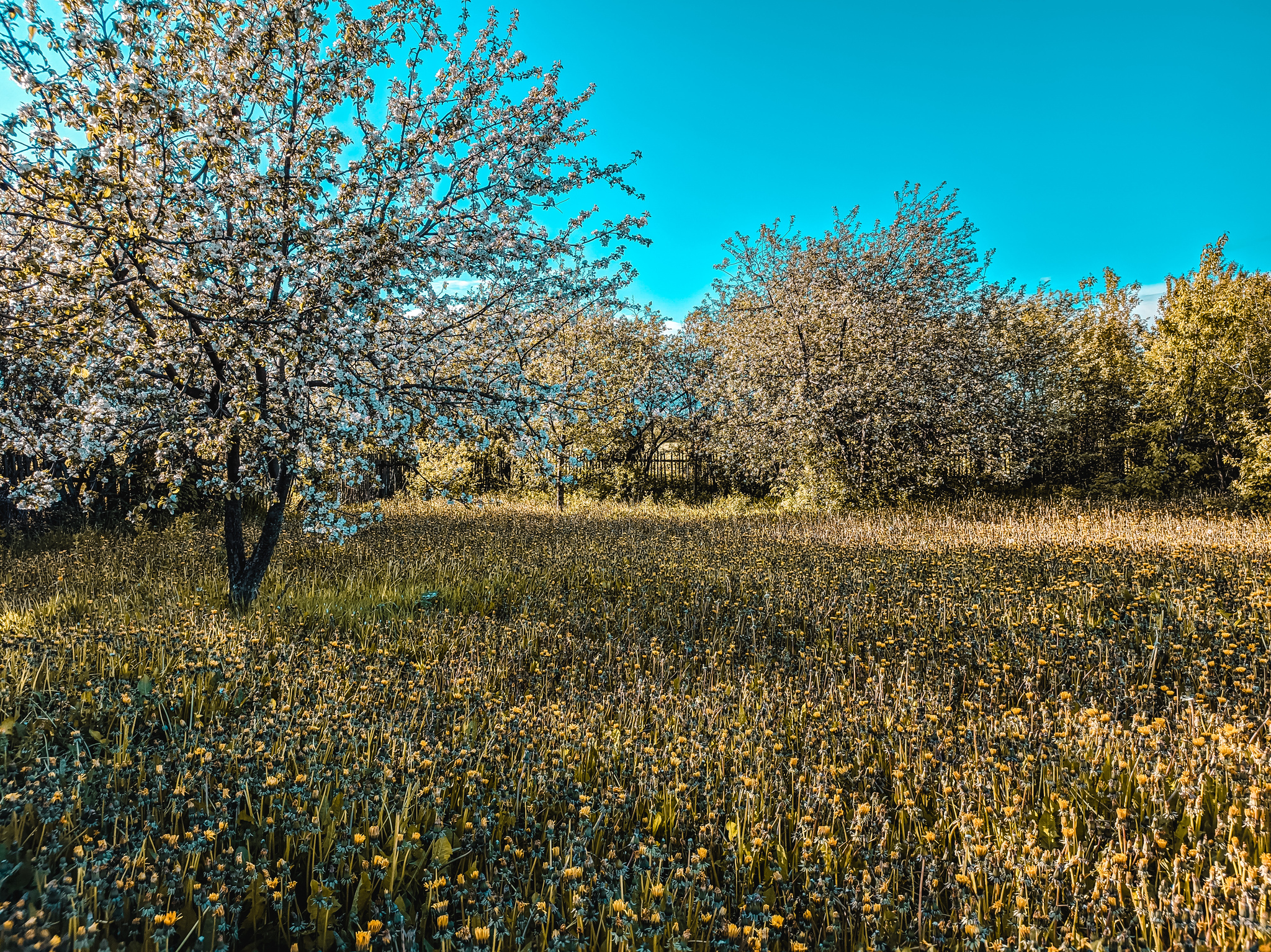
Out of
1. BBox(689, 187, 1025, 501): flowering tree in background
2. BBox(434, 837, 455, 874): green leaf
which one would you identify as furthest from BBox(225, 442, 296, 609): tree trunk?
BBox(689, 187, 1025, 501): flowering tree in background

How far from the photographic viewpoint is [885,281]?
18.1 meters

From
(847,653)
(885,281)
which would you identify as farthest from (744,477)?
(847,653)

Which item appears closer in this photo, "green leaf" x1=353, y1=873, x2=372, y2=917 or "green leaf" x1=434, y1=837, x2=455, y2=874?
"green leaf" x1=353, y1=873, x2=372, y2=917

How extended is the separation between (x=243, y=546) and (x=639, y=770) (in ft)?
16.1

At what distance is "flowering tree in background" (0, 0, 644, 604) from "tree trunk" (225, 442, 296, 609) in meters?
0.02

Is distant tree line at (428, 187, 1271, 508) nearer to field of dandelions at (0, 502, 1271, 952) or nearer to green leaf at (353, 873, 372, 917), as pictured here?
field of dandelions at (0, 502, 1271, 952)

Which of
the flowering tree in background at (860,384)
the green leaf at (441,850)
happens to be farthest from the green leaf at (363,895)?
the flowering tree in background at (860,384)

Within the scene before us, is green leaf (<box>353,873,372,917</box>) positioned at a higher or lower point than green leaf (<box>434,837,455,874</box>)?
lower

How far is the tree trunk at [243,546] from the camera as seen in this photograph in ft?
19.6

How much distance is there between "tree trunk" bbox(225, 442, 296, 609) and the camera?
5.97 meters

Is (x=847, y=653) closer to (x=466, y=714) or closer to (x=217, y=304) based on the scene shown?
(x=466, y=714)

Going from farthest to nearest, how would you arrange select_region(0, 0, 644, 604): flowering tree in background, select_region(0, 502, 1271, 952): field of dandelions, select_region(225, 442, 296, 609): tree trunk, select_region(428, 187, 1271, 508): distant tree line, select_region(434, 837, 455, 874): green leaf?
select_region(428, 187, 1271, 508): distant tree line < select_region(225, 442, 296, 609): tree trunk < select_region(0, 0, 644, 604): flowering tree in background < select_region(434, 837, 455, 874): green leaf < select_region(0, 502, 1271, 952): field of dandelions

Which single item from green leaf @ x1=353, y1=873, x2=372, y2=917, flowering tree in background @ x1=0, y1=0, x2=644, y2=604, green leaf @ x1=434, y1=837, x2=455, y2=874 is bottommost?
green leaf @ x1=353, y1=873, x2=372, y2=917

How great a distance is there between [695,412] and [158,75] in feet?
54.3
